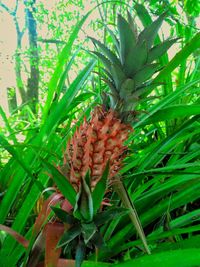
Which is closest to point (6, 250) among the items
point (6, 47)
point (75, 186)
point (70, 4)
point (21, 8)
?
point (75, 186)

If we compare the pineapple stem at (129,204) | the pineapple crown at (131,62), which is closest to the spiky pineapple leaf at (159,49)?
the pineapple crown at (131,62)

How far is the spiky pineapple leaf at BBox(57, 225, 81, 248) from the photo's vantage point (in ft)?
1.21

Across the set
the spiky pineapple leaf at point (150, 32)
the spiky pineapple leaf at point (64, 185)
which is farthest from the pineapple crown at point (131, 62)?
the spiky pineapple leaf at point (64, 185)

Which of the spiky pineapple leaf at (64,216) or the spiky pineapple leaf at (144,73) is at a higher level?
the spiky pineapple leaf at (144,73)

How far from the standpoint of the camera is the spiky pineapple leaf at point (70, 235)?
1.21ft

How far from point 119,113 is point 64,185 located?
5.2 inches

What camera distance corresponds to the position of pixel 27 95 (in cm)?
729

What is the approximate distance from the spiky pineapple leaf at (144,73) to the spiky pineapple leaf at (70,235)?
0.21 m

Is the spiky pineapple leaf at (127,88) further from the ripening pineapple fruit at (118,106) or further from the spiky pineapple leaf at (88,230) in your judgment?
the spiky pineapple leaf at (88,230)

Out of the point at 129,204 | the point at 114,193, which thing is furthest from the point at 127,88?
the point at 114,193

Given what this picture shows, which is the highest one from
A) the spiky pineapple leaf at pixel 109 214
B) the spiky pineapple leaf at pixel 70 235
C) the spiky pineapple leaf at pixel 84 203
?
the spiky pineapple leaf at pixel 84 203

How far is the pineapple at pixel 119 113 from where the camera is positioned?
43cm

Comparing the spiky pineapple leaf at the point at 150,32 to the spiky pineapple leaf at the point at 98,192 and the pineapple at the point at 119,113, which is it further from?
the spiky pineapple leaf at the point at 98,192

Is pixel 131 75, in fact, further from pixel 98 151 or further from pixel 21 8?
pixel 21 8
